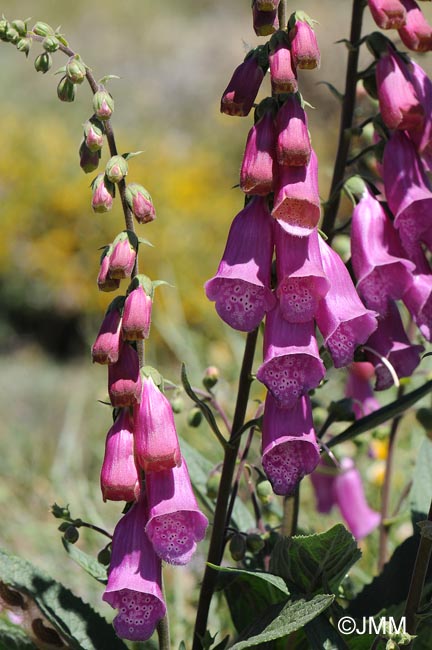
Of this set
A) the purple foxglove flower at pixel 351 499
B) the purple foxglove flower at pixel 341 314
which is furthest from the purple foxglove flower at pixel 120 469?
the purple foxglove flower at pixel 351 499

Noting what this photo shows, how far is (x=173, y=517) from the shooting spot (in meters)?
1.14

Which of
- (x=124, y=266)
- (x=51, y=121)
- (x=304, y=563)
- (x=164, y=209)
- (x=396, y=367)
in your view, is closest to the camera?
(x=124, y=266)

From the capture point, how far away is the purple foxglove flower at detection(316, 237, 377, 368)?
1.16 meters

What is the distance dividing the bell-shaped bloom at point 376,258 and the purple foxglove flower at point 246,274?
0.17 m

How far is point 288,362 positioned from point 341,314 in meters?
0.09

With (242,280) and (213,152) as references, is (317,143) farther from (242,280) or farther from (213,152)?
(242,280)

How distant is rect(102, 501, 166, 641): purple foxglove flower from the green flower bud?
1.71 feet

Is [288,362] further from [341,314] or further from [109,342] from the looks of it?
[109,342]

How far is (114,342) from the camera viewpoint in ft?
3.58

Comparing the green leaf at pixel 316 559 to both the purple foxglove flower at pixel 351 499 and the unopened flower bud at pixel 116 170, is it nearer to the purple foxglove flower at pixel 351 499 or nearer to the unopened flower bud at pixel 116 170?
the unopened flower bud at pixel 116 170

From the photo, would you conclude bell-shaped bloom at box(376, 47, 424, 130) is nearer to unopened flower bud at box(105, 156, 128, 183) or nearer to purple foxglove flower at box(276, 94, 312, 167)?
purple foxglove flower at box(276, 94, 312, 167)

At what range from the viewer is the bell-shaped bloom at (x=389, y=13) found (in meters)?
1.20

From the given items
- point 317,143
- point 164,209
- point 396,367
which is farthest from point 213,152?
point 396,367

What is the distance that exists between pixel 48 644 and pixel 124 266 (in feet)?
1.89
